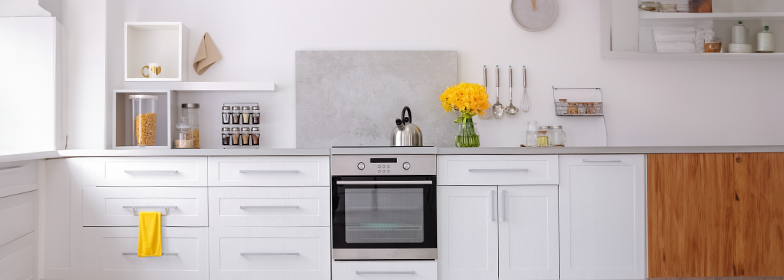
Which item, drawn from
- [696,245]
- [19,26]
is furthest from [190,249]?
[696,245]

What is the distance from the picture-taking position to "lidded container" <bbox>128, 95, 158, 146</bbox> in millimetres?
2924

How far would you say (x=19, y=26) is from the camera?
277 cm

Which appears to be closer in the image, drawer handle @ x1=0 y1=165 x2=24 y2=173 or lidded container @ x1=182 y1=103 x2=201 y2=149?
drawer handle @ x1=0 y1=165 x2=24 y2=173

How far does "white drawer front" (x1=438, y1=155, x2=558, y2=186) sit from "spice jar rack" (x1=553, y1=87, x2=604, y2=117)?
2.29 feet

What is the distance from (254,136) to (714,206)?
269cm

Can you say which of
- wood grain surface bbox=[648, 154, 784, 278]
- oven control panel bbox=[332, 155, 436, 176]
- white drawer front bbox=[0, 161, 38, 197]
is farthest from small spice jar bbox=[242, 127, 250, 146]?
wood grain surface bbox=[648, 154, 784, 278]

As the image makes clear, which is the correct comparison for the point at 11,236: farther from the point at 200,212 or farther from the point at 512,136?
the point at 512,136

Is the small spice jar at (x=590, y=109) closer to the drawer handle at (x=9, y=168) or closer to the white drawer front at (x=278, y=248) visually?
the white drawer front at (x=278, y=248)

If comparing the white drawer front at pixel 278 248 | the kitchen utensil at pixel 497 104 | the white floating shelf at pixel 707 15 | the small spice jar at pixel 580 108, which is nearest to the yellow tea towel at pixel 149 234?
the white drawer front at pixel 278 248

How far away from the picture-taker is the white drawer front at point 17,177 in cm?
235

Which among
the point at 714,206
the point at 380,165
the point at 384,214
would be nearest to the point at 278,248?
the point at 384,214

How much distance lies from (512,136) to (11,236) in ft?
9.43

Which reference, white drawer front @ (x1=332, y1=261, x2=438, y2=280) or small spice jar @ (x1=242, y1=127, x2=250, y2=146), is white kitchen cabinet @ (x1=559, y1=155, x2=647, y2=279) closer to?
white drawer front @ (x1=332, y1=261, x2=438, y2=280)

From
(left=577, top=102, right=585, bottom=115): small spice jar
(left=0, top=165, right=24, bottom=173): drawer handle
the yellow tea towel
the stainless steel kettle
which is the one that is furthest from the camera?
(left=577, top=102, right=585, bottom=115): small spice jar
